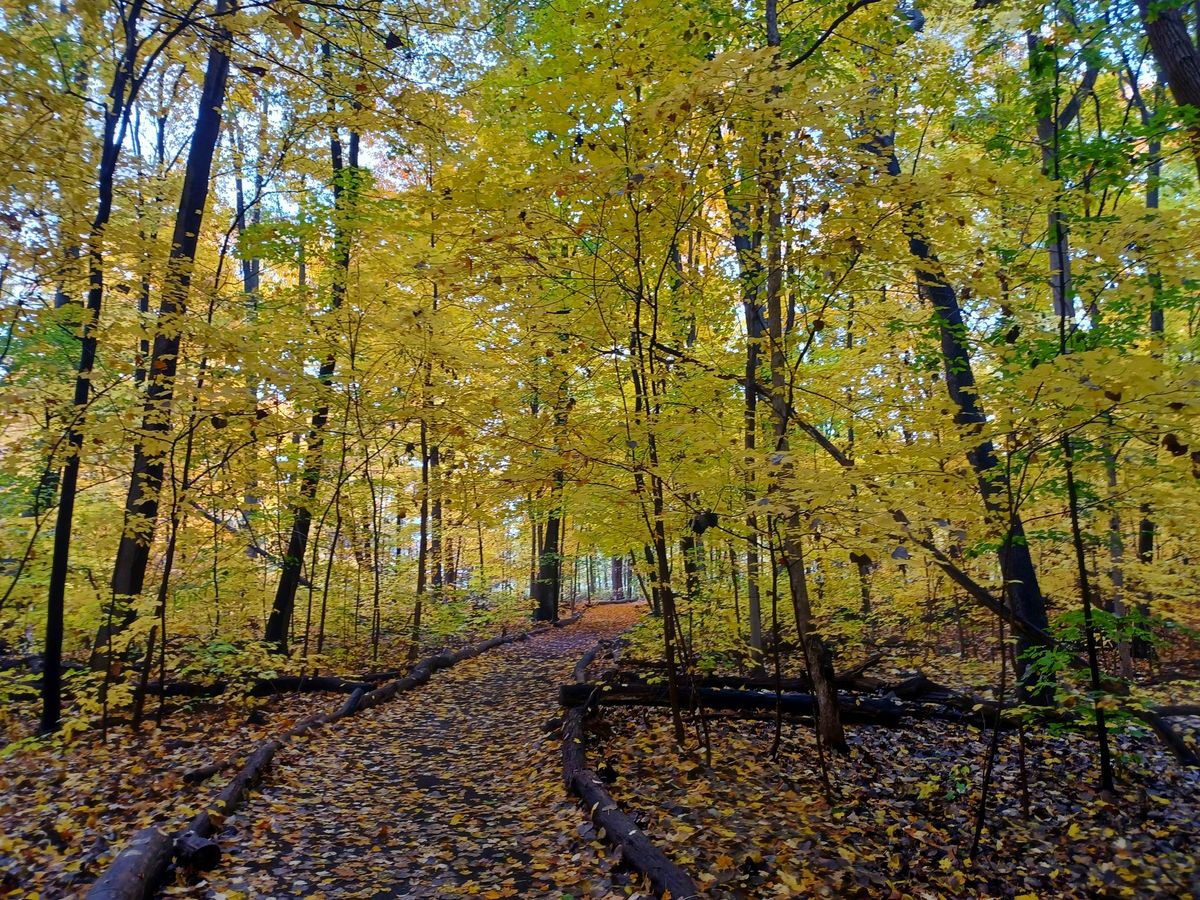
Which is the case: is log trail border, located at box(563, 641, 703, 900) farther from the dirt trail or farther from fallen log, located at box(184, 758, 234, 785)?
fallen log, located at box(184, 758, 234, 785)

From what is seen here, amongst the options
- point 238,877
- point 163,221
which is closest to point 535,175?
point 238,877

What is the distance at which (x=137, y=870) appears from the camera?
330 centimetres

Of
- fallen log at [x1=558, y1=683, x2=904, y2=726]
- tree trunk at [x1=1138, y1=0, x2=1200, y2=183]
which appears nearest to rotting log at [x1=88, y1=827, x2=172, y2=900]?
fallen log at [x1=558, y1=683, x2=904, y2=726]

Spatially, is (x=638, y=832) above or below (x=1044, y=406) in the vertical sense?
below

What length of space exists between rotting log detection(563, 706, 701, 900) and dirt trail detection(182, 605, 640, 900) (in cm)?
13

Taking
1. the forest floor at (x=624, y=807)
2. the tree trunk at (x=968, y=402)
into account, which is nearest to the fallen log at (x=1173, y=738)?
the forest floor at (x=624, y=807)

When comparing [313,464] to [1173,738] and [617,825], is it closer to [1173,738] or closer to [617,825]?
[617,825]

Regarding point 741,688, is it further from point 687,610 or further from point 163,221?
point 163,221

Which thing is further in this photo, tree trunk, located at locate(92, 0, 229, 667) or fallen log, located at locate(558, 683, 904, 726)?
fallen log, located at locate(558, 683, 904, 726)

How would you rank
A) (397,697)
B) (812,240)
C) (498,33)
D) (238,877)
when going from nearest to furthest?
1. (238,877)
2. (812,240)
3. (498,33)
4. (397,697)

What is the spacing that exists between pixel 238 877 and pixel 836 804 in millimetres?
Answer: 4412

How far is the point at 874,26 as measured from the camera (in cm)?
661

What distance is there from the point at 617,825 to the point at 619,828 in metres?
0.05

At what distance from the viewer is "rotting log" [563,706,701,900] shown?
353cm
